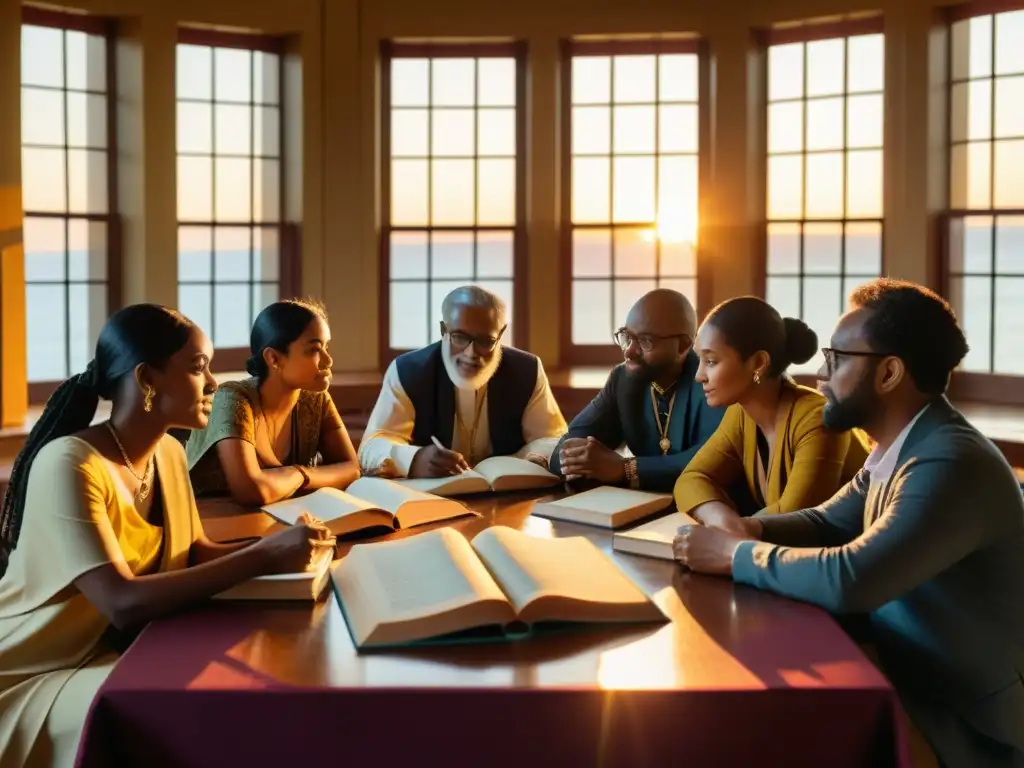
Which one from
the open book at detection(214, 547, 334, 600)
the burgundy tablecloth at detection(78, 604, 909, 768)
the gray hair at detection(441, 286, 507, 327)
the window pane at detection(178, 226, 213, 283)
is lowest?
the burgundy tablecloth at detection(78, 604, 909, 768)

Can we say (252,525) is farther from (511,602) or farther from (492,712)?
(492,712)

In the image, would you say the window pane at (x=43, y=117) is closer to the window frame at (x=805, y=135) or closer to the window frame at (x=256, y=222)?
the window frame at (x=256, y=222)

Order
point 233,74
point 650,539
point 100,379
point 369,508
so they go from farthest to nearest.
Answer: point 233,74
point 369,508
point 650,539
point 100,379

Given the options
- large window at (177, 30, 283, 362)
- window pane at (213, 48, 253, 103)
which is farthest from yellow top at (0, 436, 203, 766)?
window pane at (213, 48, 253, 103)

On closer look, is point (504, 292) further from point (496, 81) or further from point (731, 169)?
point (731, 169)

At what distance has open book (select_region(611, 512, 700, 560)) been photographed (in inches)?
94.2

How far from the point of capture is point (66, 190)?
6109mm

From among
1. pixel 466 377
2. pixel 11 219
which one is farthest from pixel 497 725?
pixel 11 219

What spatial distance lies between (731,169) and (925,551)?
4.75 m

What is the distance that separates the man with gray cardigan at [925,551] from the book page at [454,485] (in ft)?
3.62

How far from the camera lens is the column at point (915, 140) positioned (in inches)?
232

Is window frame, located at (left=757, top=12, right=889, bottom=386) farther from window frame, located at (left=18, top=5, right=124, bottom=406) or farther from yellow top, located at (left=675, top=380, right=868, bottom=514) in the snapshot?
window frame, located at (left=18, top=5, right=124, bottom=406)

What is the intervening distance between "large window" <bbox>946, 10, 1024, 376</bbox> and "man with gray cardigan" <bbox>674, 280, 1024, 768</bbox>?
13.4 feet

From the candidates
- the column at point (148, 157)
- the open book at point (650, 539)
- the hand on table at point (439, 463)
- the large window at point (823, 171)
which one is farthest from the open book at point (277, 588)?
the large window at point (823, 171)
